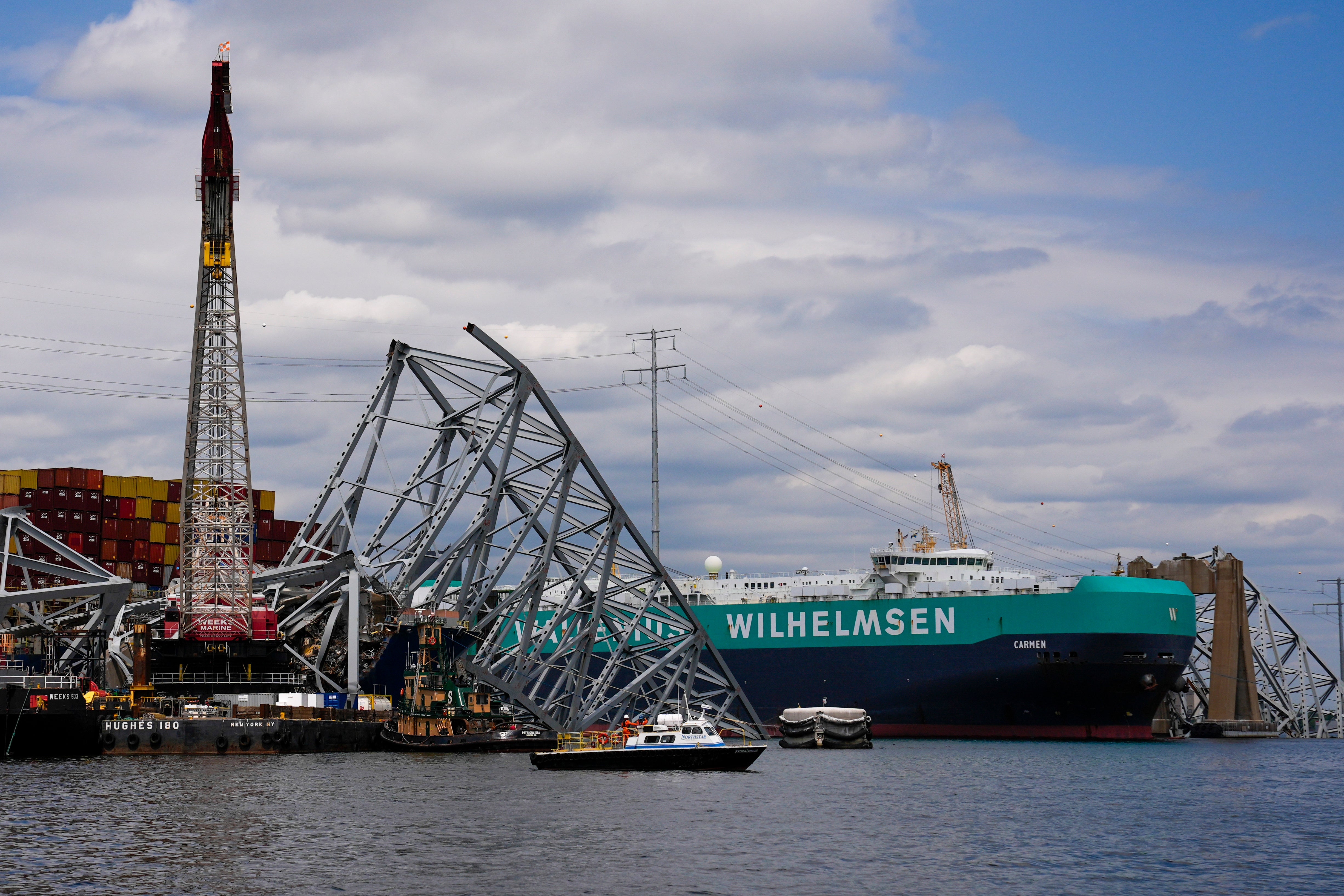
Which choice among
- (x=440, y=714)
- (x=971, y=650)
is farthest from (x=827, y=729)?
(x=440, y=714)

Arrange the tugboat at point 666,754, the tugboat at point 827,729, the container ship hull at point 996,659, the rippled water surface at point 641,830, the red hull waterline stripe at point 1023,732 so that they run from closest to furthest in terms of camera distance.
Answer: the rippled water surface at point 641,830
the tugboat at point 666,754
the tugboat at point 827,729
the container ship hull at point 996,659
the red hull waterline stripe at point 1023,732

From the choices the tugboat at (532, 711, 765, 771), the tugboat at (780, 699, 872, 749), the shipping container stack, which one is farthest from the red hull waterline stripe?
the shipping container stack

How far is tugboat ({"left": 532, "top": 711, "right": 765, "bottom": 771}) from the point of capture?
230 ft

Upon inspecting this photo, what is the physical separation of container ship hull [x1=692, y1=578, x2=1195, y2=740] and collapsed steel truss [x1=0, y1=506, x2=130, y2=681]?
47.3 m

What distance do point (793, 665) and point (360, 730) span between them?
3897 centimetres

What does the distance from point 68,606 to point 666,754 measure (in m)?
49.4

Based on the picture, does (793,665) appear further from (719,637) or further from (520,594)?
(520,594)

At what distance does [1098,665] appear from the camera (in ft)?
349

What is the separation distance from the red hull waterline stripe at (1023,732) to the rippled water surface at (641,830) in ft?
101

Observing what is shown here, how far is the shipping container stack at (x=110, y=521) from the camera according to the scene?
120500 mm

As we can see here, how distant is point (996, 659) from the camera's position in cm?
10750

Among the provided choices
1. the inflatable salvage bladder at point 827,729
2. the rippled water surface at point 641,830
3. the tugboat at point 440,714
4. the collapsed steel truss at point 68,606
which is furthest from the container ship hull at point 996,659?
the collapsed steel truss at point 68,606

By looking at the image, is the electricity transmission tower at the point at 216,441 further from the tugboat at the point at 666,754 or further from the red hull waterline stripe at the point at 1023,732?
the red hull waterline stripe at the point at 1023,732

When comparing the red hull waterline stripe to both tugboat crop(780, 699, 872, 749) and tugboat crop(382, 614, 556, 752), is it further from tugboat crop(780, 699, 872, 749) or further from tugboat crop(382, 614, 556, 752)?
tugboat crop(382, 614, 556, 752)
